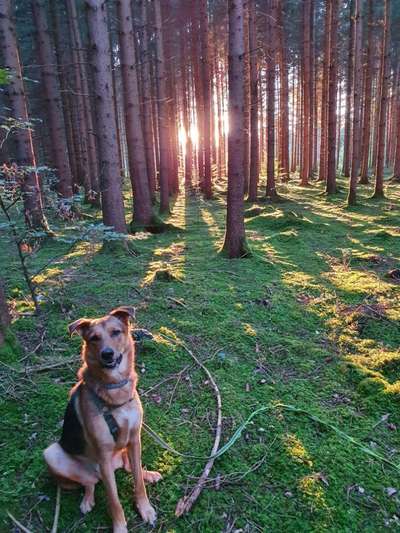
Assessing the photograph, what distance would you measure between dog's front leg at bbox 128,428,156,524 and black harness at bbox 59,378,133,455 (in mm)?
190

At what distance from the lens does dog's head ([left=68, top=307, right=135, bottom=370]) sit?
8.95ft

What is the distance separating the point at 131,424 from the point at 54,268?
665 centimetres

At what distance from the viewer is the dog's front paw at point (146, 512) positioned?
9.51 feet

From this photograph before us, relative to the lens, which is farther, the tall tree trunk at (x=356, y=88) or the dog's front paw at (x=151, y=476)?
the tall tree trunk at (x=356, y=88)

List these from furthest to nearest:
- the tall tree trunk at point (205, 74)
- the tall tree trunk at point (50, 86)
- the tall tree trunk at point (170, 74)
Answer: the tall tree trunk at point (170, 74) < the tall tree trunk at point (205, 74) < the tall tree trunk at point (50, 86)

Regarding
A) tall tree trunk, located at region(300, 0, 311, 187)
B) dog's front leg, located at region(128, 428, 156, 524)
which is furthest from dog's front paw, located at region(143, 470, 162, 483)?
tall tree trunk, located at region(300, 0, 311, 187)

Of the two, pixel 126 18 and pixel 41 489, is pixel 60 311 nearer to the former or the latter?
pixel 41 489

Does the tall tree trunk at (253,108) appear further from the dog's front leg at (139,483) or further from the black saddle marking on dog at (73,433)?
the dog's front leg at (139,483)

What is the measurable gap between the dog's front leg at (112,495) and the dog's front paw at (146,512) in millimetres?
174

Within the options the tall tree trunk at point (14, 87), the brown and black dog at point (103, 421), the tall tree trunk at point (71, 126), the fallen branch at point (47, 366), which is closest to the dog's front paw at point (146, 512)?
the brown and black dog at point (103, 421)

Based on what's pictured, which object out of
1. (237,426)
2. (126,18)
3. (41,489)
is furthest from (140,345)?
(126,18)

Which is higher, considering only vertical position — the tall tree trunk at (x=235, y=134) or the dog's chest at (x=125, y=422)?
the tall tree trunk at (x=235, y=134)

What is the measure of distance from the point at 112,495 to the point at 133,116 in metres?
10.4

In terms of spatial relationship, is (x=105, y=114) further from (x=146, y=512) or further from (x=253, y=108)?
(x=253, y=108)
